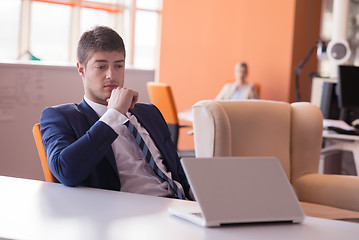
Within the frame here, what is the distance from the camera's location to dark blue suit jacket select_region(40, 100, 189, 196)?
161 centimetres

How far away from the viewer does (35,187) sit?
1.49m

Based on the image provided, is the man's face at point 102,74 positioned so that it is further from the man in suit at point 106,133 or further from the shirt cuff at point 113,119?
the shirt cuff at point 113,119

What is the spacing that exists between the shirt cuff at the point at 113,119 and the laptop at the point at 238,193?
0.50 meters

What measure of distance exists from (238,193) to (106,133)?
58cm

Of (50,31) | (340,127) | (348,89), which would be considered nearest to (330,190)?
(340,127)

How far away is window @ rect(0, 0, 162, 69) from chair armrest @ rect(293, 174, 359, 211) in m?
9.25

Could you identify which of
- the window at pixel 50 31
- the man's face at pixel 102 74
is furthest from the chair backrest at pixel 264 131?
the window at pixel 50 31

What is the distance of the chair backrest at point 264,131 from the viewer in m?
2.73

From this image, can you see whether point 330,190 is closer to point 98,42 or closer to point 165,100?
point 98,42

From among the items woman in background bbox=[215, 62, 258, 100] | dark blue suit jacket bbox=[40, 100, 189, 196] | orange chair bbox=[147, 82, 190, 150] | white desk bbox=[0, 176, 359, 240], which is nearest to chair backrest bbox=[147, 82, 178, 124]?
orange chair bbox=[147, 82, 190, 150]

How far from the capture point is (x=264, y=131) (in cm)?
293

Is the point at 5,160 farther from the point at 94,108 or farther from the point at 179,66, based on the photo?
the point at 179,66

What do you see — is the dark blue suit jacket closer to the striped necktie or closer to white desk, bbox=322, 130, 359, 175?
the striped necktie

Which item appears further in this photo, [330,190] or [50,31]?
[50,31]
